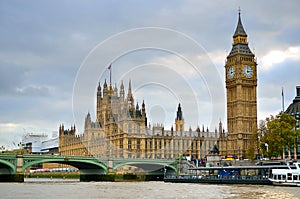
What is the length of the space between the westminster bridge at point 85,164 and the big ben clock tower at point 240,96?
18.9m

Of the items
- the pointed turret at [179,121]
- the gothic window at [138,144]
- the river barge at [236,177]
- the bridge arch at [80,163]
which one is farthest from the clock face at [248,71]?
the pointed turret at [179,121]

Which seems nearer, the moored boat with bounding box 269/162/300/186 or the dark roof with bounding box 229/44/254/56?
the moored boat with bounding box 269/162/300/186

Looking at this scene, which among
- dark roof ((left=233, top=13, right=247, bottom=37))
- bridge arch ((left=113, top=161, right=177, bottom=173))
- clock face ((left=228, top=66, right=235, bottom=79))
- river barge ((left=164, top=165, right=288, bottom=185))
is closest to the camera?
river barge ((left=164, top=165, right=288, bottom=185))

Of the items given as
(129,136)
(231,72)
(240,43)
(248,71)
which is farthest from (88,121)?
(240,43)

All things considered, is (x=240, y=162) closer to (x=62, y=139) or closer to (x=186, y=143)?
(x=186, y=143)

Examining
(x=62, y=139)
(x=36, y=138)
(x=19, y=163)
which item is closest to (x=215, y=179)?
(x=19, y=163)

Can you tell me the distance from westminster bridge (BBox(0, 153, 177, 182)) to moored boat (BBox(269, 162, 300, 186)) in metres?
28.3

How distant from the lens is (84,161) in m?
70.5

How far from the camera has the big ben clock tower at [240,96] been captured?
322 ft

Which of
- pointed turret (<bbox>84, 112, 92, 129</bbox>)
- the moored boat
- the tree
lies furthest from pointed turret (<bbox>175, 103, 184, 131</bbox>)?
the moored boat

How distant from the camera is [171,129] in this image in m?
112

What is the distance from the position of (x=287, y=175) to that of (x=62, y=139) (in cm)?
9786

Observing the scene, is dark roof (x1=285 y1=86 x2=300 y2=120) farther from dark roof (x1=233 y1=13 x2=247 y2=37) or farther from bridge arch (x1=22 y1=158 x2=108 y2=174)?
bridge arch (x1=22 y1=158 x2=108 y2=174)

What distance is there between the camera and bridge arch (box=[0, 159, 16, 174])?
2522 inches
